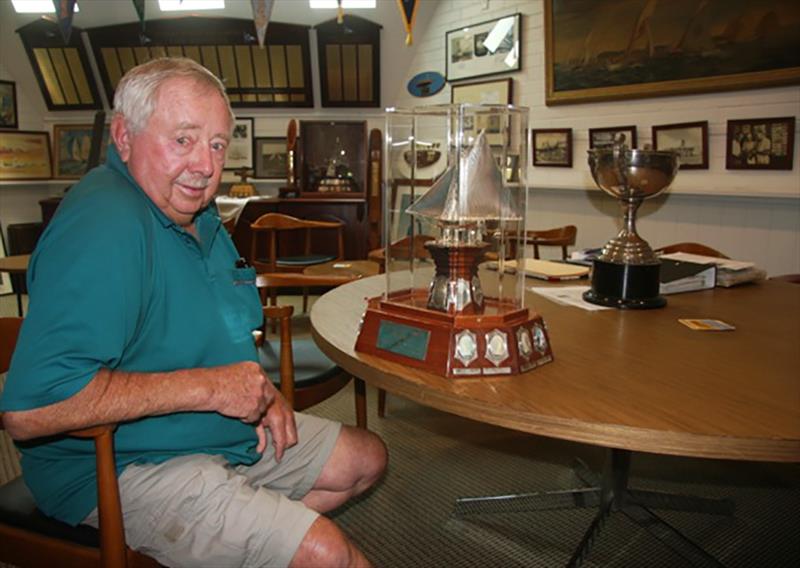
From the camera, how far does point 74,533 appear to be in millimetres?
1159

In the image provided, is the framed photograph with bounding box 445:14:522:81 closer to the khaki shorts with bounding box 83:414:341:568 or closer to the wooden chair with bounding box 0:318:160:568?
the khaki shorts with bounding box 83:414:341:568

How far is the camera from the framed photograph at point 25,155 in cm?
610

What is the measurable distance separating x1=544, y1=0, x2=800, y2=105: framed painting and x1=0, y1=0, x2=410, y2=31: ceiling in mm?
1767

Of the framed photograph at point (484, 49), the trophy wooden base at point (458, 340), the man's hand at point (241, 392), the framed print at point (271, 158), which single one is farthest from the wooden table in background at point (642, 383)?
the framed print at point (271, 158)

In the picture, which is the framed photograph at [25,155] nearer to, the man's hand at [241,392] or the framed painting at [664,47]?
the framed painting at [664,47]

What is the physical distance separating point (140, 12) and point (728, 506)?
17.0 feet

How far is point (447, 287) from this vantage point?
4.17 ft

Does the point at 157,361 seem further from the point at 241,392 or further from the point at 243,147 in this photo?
the point at 243,147

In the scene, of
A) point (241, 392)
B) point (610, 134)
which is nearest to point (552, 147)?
point (610, 134)

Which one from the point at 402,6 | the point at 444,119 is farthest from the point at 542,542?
the point at 402,6

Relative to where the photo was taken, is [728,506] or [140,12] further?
[140,12]

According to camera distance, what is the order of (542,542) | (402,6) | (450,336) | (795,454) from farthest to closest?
(402,6)
(542,542)
(450,336)
(795,454)

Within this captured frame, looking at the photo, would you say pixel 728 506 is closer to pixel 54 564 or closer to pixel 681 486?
pixel 681 486

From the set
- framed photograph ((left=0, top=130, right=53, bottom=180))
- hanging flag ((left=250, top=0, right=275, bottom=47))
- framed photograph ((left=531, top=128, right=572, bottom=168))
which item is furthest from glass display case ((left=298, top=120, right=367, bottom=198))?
framed photograph ((left=0, top=130, right=53, bottom=180))
